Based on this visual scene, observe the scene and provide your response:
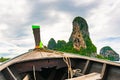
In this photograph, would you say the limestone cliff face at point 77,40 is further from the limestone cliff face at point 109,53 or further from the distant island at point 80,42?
the limestone cliff face at point 109,53

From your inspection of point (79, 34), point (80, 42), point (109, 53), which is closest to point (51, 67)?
point (80, 42)

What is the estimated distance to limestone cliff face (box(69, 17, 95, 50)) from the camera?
2938 inches

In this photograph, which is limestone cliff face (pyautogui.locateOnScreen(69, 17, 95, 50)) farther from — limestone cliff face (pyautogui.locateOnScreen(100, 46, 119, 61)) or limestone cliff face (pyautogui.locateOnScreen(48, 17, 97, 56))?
limestone cliff face (pyautogui.locateOnScreen(100, 46, 119, 61))

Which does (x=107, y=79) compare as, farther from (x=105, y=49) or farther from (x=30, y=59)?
(x=105, y=49)

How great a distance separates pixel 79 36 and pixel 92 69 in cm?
6946

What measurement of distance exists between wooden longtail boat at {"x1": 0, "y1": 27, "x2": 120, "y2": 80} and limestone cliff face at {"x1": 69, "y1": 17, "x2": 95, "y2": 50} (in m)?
66.9

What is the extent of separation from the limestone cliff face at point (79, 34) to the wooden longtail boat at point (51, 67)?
66.9m

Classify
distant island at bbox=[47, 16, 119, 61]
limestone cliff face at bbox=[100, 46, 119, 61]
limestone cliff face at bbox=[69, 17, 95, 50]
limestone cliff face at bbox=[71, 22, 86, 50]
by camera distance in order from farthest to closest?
limestone cliff face at bbox=[100, 46, 119, 61]
limestone cliff face at bbox=[69, 17, 95, 50]
limestone cliff face at bbox=[71, 22, 86, 50]
distant island at bbox=[47, 16, 119, 61]

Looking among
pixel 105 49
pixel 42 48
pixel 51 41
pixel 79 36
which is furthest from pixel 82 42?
pixel 42 48

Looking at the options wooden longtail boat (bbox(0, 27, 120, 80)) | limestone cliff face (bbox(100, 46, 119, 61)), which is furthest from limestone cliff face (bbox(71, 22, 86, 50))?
wooden longtail boat (bbox(0, 27, 120, 80))

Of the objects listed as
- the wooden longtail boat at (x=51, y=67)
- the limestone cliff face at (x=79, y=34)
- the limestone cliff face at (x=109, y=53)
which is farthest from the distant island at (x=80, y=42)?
the wooden longtail boat at (x=51, y=67)

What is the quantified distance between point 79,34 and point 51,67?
230ft

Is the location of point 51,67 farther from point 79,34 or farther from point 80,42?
point 79,34

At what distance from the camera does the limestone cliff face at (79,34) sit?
74625 mm
